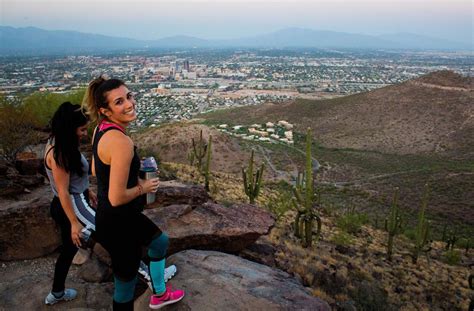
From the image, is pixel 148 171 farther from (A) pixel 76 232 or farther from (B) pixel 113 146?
(A) pixel 76 232

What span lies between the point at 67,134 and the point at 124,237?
1.19 metres

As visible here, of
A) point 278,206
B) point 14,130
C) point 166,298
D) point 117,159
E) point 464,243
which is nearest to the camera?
point 117,159

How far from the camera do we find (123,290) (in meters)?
3.49

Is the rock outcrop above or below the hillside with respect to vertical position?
above

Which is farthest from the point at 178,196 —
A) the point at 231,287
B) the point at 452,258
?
the point at 452,258

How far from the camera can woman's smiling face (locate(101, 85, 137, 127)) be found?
10.5ft

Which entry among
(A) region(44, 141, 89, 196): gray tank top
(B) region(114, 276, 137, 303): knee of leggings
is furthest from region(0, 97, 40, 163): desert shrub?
(B) region(114, 276, 137, 303): knee of leggings

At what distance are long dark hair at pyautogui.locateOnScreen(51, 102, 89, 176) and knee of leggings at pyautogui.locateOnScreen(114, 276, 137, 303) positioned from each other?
3.81 ft

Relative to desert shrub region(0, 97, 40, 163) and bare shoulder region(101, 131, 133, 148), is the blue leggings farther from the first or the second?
desert shrub region(0, 97, 40, 163)

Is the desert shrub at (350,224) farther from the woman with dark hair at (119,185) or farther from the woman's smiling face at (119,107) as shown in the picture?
the woman's smiling face at (119,107)

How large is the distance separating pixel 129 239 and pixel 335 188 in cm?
2750

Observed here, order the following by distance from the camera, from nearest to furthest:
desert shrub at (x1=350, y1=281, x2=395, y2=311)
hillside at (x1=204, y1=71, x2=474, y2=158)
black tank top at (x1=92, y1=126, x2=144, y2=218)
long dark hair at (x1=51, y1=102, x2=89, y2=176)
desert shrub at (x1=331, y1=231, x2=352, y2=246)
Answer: black tank top at (x1=92, y1=126, x2=144, y2=218) < long dark hair at (x1=51, y1=102, x2=89, y2=176) < desert shrub at (x1=350, y1=281, x2=395, y2=311) < desert shrub at (x1=331, y1=231, x2=352, y2=246) < hillside at (x1=204, y1=71, x2=474, y2=158)

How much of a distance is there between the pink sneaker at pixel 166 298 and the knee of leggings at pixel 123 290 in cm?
39

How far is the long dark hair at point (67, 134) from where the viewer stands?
3.66 m
